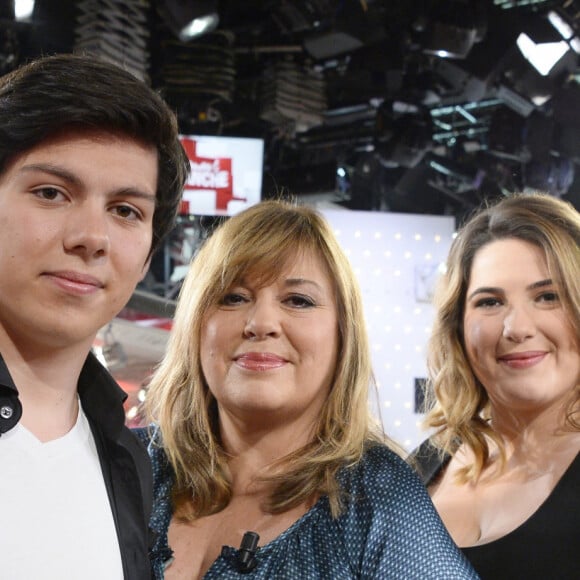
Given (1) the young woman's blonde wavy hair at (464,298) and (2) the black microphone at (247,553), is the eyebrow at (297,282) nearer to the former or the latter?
(2) the black microphone at (247,553)

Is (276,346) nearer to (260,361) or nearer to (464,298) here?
(260,361)

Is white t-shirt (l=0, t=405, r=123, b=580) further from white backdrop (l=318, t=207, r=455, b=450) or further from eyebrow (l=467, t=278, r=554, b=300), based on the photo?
white backdrop (l=318, t=207, r=455, b=450)

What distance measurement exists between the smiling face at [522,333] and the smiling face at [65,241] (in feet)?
4.26

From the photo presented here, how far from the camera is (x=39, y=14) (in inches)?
215

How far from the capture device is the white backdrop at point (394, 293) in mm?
6238

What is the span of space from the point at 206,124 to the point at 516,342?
209 inches

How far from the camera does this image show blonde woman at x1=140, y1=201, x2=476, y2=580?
1.86 metres

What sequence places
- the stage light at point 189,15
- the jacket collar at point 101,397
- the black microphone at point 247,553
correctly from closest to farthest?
the jacket collar at point 101,397 → the black microphone at point 247,553 → the stage light at point 189,15

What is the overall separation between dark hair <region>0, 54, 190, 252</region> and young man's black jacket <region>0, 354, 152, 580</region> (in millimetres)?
416

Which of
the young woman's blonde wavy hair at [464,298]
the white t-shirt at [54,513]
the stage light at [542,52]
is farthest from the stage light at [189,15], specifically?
the white t-shirt at [54,513]

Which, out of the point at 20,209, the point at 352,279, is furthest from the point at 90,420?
the point at 352,279

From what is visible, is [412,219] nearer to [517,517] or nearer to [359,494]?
[517,517]

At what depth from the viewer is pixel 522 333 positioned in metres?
2.41

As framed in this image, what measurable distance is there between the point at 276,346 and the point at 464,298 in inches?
37.2
